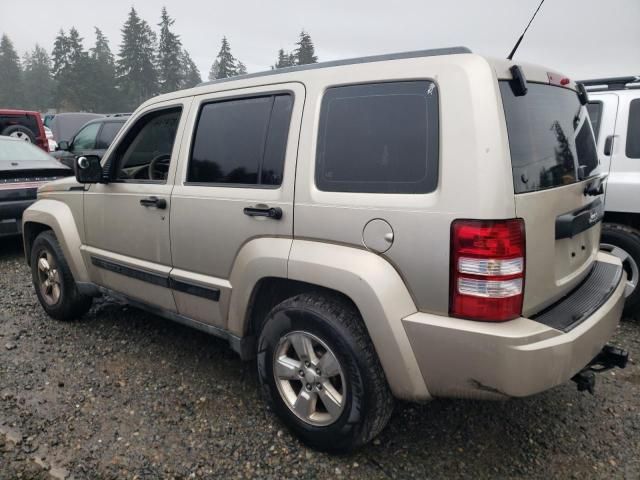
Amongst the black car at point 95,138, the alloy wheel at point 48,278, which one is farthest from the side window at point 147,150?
the black car at point 95,138

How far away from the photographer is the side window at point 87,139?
34.9 ft

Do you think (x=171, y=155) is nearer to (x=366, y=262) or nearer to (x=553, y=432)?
Result: (x=366, y=262)

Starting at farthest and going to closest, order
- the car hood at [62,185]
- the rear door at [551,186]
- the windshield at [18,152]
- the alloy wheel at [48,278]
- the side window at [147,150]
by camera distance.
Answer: the windshield at [18,152] → the alloy wheel at [48,278] → the car hood at [62,185] → the side window at [147,150] → the rear door at [551,186]

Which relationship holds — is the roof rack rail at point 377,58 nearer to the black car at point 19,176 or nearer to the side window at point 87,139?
the black car at point 19,176

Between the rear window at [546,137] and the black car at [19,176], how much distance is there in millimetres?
5953

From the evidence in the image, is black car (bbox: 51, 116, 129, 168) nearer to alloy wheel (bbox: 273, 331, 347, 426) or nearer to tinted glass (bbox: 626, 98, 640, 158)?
alloy wheel (bbox: 273, 331, 347, 426)

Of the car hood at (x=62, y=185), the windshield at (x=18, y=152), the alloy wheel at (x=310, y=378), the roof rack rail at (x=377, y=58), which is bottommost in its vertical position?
the alloy wheel at (x=310, y=378)

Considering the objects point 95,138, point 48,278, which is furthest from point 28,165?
point 95,138

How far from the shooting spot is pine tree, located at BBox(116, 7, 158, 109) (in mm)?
62781

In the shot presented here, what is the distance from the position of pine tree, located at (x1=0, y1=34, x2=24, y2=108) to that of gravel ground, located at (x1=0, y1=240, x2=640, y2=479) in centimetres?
8783

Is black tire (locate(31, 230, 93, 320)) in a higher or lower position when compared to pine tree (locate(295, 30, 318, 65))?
lower

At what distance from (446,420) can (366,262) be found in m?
1.27

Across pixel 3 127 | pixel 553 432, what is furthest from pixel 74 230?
pixel 3 127

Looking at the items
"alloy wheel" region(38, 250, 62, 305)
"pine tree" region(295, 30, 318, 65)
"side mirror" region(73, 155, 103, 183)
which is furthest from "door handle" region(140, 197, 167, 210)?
"pine tree" region(295, 30, 318, 65)
